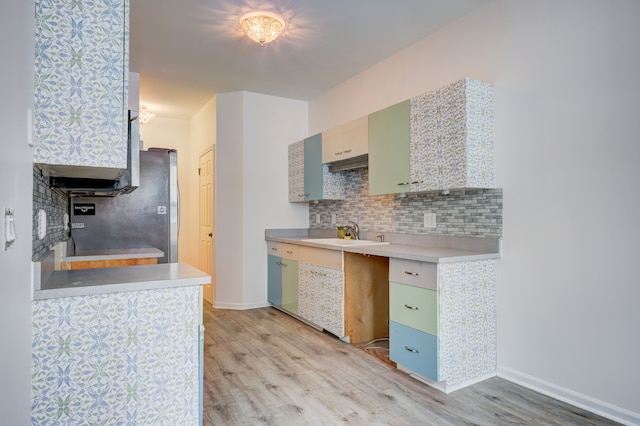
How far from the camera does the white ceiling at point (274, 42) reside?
2.76 meters

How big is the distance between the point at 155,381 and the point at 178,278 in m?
0.42

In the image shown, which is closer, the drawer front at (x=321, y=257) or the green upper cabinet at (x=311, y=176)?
the drawer front at (x=321, y=257)

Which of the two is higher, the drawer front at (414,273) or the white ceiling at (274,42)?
the white ceiling at (274,42)

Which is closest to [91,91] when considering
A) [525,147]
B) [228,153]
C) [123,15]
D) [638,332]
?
[123,15]

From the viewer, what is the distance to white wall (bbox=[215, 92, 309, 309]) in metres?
4.64

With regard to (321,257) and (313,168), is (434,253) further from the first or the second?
(313,168)

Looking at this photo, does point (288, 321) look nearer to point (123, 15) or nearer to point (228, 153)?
point (228, 153)

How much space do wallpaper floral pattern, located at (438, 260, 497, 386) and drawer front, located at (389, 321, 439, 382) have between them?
51mm

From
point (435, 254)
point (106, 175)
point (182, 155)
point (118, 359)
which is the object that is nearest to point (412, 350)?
point (435, 254)

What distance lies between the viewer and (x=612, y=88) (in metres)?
2.07

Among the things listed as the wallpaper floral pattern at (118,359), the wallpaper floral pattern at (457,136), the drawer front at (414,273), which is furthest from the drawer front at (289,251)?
the wallpaper floral pattern at (118,359)

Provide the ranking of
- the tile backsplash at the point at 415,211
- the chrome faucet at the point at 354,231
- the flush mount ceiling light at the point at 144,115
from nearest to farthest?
the tile backsplash at the point at 415,211
the chrome faucet at the point at 354,231
the flush mount ceiling light at the point at 144,115

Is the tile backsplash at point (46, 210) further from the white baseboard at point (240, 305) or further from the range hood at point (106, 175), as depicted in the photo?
the white baseboard at point (240, 305)

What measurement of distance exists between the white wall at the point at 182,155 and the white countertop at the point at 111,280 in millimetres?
4235
